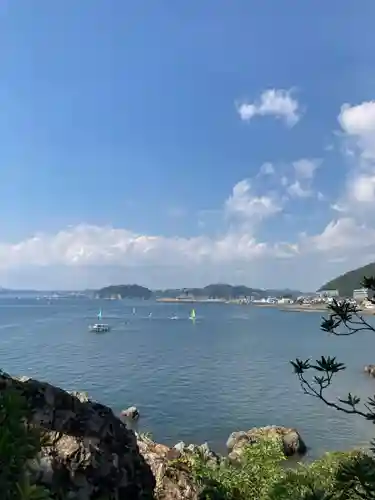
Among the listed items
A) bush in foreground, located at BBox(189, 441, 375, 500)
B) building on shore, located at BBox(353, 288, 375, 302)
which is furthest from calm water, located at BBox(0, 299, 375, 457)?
building on shore, located at BBox(353, 288, 375, 302)

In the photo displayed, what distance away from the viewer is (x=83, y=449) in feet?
12.0

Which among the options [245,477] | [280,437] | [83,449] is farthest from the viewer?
[280,437]

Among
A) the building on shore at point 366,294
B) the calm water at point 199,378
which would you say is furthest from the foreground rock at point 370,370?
the building on shore at point 366,294

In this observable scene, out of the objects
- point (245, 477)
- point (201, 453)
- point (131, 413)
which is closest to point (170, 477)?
point (245, 477)

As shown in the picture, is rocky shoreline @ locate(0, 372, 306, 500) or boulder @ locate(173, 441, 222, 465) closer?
rocky shoreline @ locate(0, 372, 306, 500)

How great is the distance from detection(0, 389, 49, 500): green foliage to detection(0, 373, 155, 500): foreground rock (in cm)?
137

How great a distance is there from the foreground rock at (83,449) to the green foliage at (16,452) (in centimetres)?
137

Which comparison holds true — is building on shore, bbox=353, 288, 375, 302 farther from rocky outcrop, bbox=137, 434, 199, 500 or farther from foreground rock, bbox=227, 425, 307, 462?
foreground rock, bbox=227, 425, 307, 462

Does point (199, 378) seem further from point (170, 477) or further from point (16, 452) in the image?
point (16, 452)

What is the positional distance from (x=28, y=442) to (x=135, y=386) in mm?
34124

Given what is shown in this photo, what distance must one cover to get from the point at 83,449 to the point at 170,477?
2.18m

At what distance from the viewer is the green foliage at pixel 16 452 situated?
1.47 m

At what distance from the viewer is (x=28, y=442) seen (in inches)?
69.0

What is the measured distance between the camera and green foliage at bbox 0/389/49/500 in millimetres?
1474
